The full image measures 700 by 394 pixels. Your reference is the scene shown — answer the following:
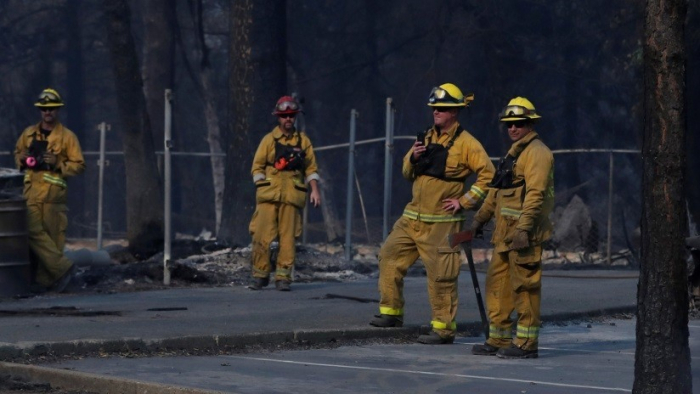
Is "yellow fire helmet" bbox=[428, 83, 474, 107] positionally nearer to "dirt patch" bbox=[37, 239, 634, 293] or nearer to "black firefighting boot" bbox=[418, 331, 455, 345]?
"black firefighting boot" bbox=[418, 331, 455, 345]

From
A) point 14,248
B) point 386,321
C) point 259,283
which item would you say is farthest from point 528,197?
point 14,248

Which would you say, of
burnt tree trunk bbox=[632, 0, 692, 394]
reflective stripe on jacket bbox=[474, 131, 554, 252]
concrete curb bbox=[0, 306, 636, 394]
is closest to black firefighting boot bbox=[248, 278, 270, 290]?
concrete curb bbox=[0, 306, 636, 394]

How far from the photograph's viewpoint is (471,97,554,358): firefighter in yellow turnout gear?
31.2 feet

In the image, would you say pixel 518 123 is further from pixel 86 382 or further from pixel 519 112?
pixel 86 382

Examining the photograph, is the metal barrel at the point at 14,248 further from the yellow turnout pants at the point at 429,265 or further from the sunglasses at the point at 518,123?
the sunglasses at the point at 518,123

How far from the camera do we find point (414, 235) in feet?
34.6

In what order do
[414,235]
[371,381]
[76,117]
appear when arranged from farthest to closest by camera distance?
1. [76,117]
2. [414,235]
3. [371,381]

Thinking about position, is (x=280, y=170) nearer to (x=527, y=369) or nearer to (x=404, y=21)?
(x=527, y=369)

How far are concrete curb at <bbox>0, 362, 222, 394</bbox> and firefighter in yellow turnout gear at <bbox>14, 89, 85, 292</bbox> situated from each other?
207 inches

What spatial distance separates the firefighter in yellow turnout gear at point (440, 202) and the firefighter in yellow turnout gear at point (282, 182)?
3.20m

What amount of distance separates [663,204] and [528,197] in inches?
121

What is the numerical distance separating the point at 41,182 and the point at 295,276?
331cm

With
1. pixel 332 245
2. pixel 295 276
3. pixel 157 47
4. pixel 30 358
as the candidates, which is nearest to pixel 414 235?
pixel 30 358

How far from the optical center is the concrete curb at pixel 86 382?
25.5 feet
